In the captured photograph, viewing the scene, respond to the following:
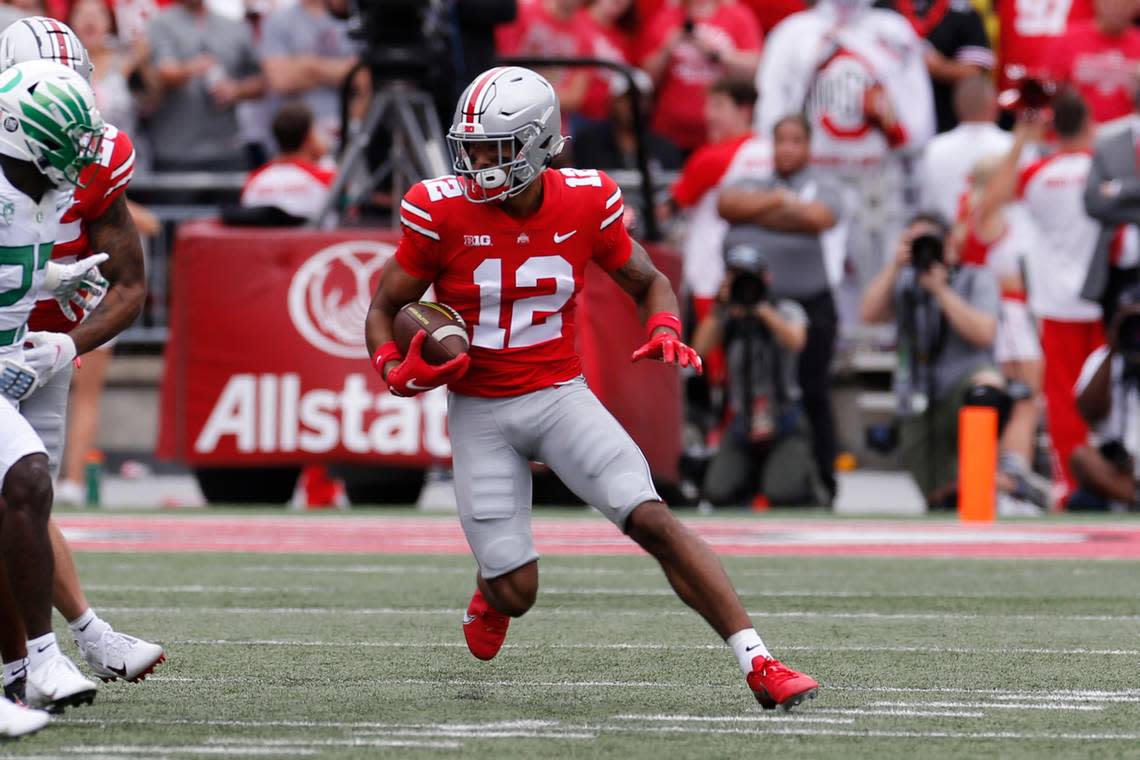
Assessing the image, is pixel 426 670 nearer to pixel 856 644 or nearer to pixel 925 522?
pixel 856 644

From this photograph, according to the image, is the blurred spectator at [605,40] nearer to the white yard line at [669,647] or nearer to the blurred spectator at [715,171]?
the blurred spectator at [715,171]

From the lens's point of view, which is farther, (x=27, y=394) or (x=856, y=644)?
(x=856, y=644)

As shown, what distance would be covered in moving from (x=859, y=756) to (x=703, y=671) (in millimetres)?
1452

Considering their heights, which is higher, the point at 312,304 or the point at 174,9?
the point at 174,9

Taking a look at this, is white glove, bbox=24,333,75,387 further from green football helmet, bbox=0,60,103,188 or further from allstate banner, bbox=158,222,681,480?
allstate banner, bbox=158,222,681,480

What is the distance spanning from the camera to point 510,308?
5.85 metres

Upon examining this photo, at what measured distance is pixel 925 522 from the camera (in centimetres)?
1098

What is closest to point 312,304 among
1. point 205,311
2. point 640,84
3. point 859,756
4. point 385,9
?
point 205,311

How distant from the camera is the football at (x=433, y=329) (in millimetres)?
5645

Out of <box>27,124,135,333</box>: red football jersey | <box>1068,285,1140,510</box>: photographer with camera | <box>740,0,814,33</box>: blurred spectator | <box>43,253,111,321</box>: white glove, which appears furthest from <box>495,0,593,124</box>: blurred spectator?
<box>43,253,111,321</box>: white glove

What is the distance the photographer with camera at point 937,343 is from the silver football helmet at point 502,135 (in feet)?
19.6

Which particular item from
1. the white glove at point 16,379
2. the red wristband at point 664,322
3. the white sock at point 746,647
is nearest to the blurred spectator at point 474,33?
the red wristband at point 664,322

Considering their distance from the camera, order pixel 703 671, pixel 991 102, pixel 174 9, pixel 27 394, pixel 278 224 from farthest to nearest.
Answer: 1. pixel 174 9
2. pixel 991 102
3. pixel 278 224
4. pixel 703 671
5. pixel 27 394

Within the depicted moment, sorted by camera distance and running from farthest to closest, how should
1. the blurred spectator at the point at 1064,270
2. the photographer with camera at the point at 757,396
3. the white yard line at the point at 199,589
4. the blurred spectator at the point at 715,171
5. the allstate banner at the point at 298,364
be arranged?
the blurred spectator at the point at 715,171 → the blurred spectator at the point at 1064,270 → the photographer with camera at the point at 757,396 → the allstate banner at the point at 298,364 → the white yard line at the point at 199,589
